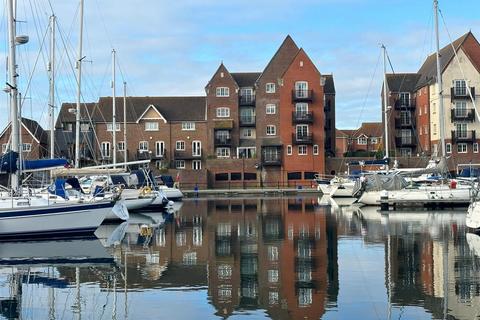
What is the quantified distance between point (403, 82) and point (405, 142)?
827 cm

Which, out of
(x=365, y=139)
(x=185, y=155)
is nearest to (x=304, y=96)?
(x=185, y=155)

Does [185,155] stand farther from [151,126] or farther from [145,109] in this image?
[145,109]

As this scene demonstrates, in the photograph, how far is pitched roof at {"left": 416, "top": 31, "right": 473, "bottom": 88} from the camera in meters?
86.1

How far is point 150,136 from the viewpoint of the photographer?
299 ft

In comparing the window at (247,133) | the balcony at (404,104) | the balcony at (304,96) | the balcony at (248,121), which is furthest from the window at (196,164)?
the balcony at (404,104)

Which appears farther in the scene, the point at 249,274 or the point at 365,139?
the point at 365,139

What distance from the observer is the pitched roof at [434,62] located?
283ft

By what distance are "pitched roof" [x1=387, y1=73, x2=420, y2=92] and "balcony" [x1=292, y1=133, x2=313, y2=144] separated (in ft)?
48.6

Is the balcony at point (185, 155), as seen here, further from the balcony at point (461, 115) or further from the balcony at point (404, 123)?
the balcony at point (461, 115)

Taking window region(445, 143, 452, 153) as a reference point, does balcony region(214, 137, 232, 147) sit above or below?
above

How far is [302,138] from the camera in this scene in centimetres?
8712

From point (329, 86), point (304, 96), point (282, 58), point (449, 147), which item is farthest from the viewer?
point (329, 86)

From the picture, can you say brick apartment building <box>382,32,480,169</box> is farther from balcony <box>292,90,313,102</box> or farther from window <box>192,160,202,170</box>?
window <box>192,160,202,170</box>

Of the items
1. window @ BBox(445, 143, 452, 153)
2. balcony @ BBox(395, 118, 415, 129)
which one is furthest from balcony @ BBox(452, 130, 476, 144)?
balcony @ BBox(395, 118, 415, 129)
